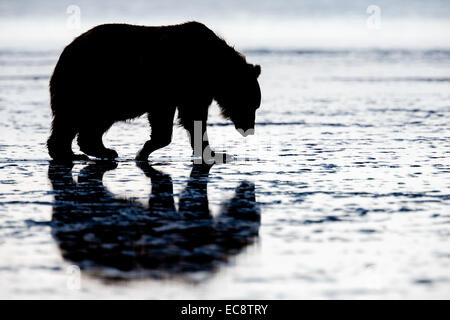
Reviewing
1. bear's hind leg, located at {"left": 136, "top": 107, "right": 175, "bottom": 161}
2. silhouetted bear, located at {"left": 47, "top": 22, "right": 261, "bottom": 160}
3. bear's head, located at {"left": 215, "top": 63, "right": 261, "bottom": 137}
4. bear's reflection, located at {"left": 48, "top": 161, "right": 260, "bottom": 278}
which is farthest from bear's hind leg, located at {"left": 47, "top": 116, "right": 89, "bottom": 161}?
bear's head, located at {"left": 215, "top": 63, "right": 261, "bottom": 137}

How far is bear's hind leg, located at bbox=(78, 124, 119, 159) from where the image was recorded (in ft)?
36.2

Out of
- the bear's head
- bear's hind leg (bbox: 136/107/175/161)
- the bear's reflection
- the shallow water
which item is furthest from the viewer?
the bear's head

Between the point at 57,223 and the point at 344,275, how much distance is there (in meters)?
2.56

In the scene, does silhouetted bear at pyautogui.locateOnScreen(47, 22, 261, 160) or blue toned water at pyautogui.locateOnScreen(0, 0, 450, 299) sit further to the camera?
silhouetted bear at pyautogui.locateOnScreen(47, 22, 261, 160)

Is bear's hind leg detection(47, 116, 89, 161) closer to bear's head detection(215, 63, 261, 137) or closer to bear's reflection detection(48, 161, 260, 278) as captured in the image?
bear's reflection detection(48, 161, 260, 278)

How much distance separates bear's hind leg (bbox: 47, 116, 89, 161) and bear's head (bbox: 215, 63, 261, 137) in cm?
185

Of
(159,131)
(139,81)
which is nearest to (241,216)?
(139,81)

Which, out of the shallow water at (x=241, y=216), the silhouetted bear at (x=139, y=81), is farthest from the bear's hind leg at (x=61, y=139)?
the shallow water at (x=241, y=216)

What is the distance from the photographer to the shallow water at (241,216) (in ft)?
19.1

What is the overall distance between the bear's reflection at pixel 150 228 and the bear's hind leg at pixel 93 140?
1266mm

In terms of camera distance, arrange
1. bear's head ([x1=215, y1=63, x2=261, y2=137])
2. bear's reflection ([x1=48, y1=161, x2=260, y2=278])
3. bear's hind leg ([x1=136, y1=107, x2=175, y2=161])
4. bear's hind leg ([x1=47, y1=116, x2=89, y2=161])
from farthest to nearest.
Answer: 1. bear's head ([x1=215, y1=63, x2=261, y2=137])
2. bear's hind leg ([x1=136, y1=107, x2=175, y2=161])
3. bear's hind leg ([x1=47, y1=116, x2=89, y2=161])
4. bear's reflection ([x1=48, y1=161, x2=260, y2=278])

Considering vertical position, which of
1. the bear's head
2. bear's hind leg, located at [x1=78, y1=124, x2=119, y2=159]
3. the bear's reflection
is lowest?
the bear's reflection

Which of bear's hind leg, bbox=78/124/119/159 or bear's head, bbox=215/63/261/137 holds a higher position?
bear's head, bbox=215/63/261/137
